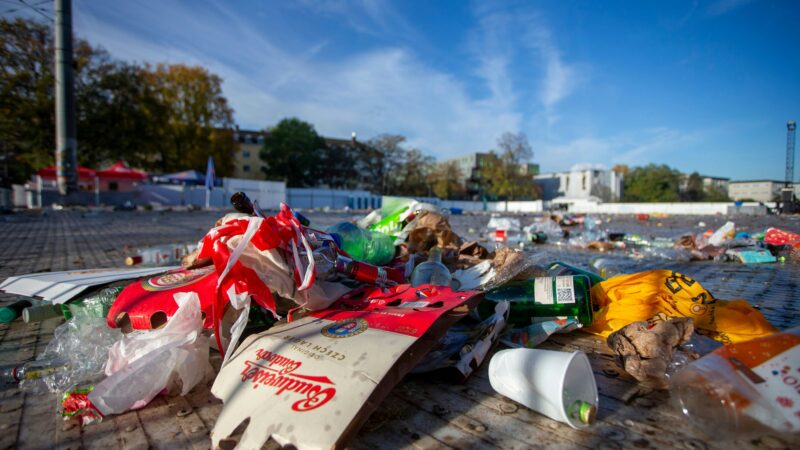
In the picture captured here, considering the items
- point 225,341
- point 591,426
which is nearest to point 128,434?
point 225,341

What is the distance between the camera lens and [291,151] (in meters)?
40.7

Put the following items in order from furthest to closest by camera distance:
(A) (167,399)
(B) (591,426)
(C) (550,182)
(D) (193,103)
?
(C) (550,182) < (D) (193,103) < (A) (167,399) < (B) (591,426)

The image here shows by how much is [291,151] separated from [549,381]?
4213cm

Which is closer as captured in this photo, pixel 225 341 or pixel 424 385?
pixel 424 385

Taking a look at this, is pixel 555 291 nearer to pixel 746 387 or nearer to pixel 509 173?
pixel 746 387

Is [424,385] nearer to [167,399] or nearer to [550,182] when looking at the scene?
[167,399]

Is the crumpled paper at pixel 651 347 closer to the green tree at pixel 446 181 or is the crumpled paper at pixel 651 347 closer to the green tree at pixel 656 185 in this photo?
the green tree at pixel 446 181

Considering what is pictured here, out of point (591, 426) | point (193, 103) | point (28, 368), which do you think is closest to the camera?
→ point (591, 426)

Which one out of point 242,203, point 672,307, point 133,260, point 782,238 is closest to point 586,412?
point 672,307

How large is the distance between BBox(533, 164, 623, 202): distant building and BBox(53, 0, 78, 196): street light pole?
5224 cm

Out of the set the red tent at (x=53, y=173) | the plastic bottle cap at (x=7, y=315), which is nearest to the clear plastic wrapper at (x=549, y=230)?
the plastic bottle cap at (x=7, y=315)

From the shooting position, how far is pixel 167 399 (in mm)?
1387

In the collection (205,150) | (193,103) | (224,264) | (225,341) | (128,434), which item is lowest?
(128,434)

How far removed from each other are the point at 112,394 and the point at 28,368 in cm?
65
